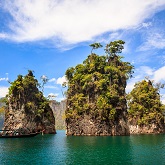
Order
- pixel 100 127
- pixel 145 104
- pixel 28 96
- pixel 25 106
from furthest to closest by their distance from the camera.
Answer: pixel 145 104 → pixel 28 96 → pixel 25 106 → pixel 100 127

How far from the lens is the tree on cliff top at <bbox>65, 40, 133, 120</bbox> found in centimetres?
5411

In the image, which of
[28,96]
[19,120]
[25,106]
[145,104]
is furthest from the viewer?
[145,104]

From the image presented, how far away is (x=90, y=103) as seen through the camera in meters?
56.9

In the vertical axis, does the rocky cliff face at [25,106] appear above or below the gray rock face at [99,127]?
above

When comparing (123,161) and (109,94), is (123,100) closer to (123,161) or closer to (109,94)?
(109,94)

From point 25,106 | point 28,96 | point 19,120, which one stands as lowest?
point 19,120

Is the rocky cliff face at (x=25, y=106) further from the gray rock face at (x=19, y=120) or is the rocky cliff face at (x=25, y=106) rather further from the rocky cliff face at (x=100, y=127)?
the rocky cliff face at (x=100, y=127)

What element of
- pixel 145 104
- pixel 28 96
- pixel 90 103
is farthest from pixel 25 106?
pixel 145 104

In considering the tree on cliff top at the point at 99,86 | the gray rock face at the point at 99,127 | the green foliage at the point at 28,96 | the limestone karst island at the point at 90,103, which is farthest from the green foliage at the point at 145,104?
the green foliage at the point at 28,96

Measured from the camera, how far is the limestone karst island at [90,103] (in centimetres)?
5453

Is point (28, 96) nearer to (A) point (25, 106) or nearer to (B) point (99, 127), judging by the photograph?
(A) point (25, 106)

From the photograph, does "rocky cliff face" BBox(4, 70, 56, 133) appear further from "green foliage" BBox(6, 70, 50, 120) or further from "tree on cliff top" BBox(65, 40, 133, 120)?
"tree on cliff top" BBox(65, 40, 133, 120)

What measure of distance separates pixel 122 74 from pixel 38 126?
28.4 m

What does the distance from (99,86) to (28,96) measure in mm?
21531
